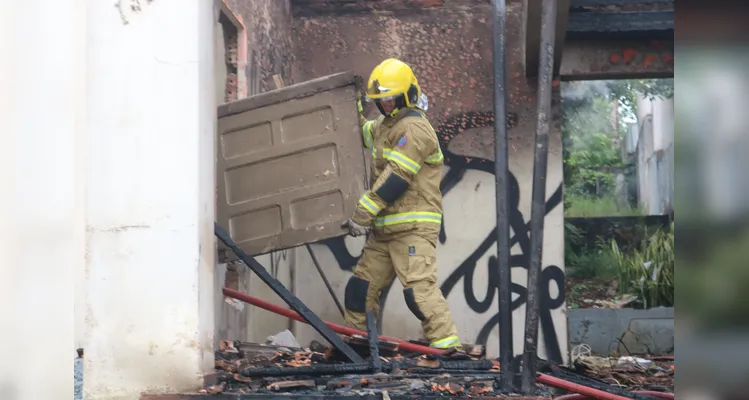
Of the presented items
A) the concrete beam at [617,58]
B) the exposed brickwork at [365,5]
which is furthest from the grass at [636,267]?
the exposed brickwork at [365,5]

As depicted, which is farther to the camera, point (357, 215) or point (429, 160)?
point (429, 160)

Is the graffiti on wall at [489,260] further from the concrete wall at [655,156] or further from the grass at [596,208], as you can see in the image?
the grass at [596,208]

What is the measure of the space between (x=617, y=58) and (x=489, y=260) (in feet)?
6.67

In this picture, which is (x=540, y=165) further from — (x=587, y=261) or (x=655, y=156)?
(x=655, y=156)

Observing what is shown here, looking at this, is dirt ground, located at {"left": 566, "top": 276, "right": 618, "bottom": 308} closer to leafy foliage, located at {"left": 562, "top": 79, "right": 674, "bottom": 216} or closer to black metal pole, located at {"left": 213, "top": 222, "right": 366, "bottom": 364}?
leafy foliage, located at {"left": 562, "top": 79, "right": 674, "bottom": 216}

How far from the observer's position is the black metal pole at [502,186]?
3.71 m

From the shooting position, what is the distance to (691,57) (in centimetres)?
112

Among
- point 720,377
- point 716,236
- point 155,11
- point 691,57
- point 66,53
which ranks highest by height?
point 155,11

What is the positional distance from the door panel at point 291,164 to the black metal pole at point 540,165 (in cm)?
130

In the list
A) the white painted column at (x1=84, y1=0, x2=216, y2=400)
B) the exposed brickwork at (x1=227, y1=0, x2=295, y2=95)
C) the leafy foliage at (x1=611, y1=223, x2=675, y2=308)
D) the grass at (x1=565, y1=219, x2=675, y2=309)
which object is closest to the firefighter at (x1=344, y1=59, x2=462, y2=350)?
the white painted column at (x1=84, y1=0, x2=216, y2=400)

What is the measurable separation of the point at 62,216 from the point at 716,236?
5.50 feet

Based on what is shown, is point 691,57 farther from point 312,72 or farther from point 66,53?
point 312,72

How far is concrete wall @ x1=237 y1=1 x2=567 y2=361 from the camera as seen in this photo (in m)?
7.33

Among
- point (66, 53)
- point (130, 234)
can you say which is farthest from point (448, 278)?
point (66, 53)
